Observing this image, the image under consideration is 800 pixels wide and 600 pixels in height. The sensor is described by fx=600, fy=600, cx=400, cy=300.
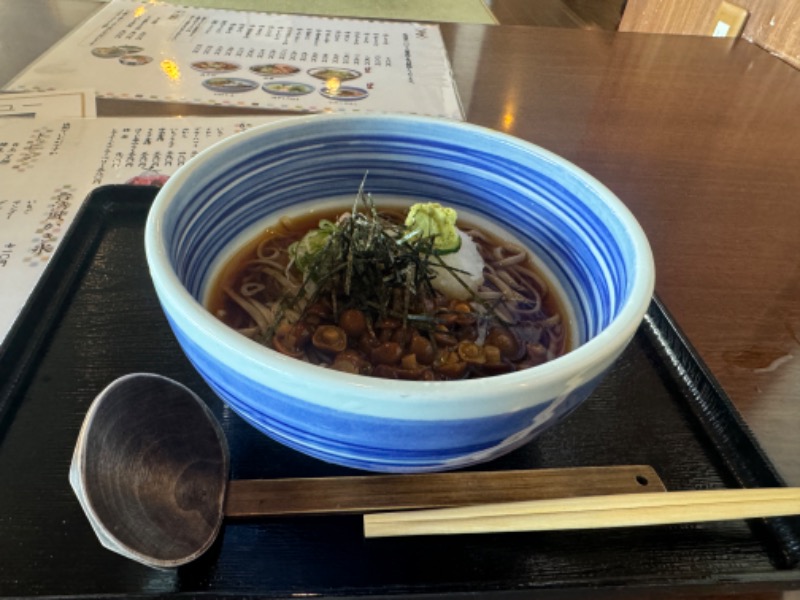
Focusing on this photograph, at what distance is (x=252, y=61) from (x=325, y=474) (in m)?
1.54

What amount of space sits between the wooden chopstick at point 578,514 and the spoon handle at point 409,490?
17 millimetres

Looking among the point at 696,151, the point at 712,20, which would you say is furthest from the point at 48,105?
the point at 712,20

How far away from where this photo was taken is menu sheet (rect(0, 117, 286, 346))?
40.0 inches

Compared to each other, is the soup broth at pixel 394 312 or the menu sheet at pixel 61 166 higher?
the soup broth at pixel 394 312

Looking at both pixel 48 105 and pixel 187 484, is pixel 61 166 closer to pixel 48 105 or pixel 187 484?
pixel 48 105

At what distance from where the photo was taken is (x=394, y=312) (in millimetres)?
745

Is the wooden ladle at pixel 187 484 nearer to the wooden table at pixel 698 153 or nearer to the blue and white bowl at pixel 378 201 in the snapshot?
the blue and white bowl at pixel 378 201

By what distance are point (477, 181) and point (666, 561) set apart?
0.54 metres

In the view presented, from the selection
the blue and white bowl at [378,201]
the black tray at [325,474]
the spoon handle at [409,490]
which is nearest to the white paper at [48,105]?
the black tray at [325,474]

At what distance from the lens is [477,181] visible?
887 millimetres

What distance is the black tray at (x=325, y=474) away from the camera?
1.82 ft

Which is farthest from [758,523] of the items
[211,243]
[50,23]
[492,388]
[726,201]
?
[50,23]

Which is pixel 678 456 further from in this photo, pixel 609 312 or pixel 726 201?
pixel 726 201

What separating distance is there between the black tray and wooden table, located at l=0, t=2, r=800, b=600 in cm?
6
